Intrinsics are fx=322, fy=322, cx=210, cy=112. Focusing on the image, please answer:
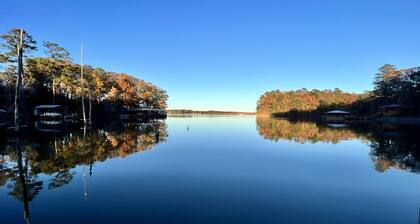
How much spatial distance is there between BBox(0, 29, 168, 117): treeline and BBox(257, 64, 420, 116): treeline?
176 feet

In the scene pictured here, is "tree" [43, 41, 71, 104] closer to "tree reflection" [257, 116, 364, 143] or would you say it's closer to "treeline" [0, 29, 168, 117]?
"treeline" [0, 29, 168, 117]

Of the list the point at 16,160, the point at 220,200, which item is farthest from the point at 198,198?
the point at 16,160

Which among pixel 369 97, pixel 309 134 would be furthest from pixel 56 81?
pixel 369 97

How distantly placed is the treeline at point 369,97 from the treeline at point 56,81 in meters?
53.6

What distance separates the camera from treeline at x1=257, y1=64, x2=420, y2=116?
184 ft

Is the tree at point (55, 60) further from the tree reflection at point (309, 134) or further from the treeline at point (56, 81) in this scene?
the tree reflection at point (309, 134)

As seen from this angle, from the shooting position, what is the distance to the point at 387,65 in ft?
237

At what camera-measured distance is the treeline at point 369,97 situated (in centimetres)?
5612

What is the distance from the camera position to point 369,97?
7431 cm

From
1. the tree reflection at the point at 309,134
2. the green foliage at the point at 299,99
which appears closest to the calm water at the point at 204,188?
the tree reflection at the point at 309,134

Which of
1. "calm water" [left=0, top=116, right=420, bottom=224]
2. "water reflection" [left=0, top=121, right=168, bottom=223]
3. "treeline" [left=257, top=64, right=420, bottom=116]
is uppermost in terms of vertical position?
"treeline" [left=257, top=64, right=420, bottom=116]

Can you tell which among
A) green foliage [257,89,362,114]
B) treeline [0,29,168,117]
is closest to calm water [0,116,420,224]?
treeline [0,29,168,117]

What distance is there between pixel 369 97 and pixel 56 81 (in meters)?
66.1

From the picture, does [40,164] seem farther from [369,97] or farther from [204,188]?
[369,97]
